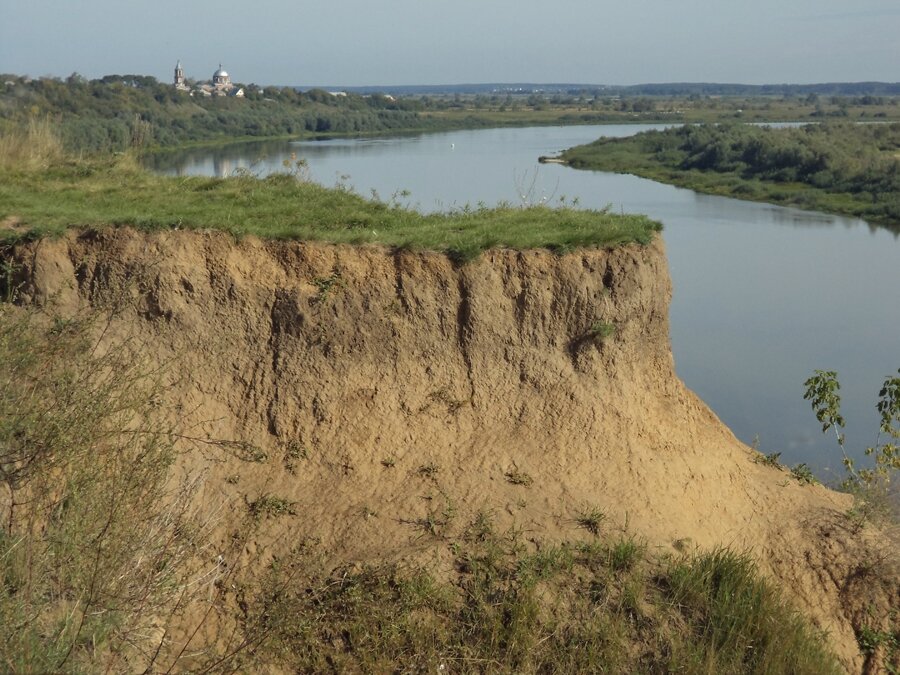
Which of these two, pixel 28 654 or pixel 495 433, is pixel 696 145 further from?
pixel 28 654

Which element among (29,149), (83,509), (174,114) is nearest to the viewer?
(83,509)

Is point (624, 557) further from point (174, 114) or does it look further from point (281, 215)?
point (174, 114)

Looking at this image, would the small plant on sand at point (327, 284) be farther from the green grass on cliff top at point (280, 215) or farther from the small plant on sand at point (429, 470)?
Answer: the small plant on sand at point (429, 470)

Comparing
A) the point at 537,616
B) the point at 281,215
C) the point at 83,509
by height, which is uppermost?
the point at 281,215

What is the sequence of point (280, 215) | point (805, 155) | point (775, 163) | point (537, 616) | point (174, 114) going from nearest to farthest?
point (537, 616)
point (280, 215)
point (174, 114)
point (805, 155)
point (775, 163)

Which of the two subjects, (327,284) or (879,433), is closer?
(327,284)

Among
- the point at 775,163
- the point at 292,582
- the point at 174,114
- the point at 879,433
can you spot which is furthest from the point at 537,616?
the point at 775,163

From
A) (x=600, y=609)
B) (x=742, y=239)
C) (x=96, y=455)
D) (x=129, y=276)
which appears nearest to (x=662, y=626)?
(x=600, y=609)
